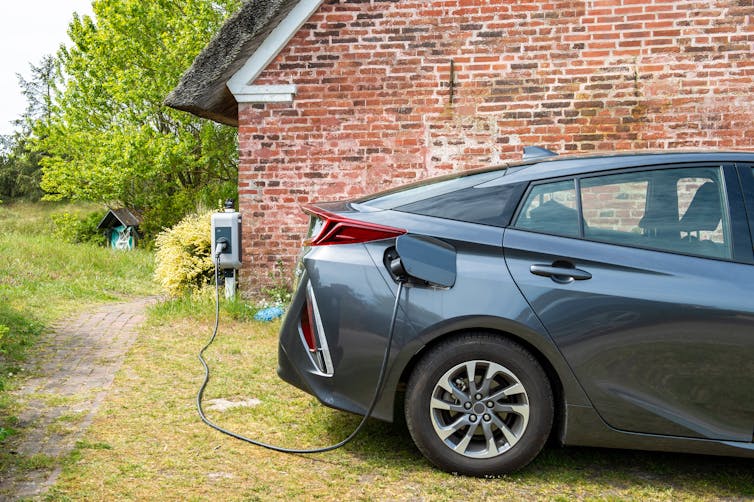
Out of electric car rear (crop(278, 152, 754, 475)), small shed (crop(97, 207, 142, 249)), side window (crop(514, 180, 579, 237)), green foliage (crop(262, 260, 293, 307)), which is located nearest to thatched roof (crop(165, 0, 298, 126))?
green foliage (crop(262, 260, 293, 307))

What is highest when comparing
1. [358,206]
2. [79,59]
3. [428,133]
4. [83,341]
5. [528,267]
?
[79,59]

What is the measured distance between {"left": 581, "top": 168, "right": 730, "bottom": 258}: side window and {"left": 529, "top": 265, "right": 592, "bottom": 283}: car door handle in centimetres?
21

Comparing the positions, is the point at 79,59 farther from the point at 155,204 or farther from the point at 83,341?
the point at 83,341

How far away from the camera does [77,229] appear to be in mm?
34156

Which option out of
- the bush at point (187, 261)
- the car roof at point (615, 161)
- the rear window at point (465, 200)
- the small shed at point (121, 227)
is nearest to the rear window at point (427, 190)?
the rear window at point (465, 200)

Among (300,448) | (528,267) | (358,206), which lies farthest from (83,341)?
(528,267)

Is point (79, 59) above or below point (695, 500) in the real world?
above

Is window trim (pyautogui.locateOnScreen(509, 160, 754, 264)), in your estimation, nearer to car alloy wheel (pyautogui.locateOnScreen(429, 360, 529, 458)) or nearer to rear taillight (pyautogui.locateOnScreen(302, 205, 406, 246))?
rear taillight (pyautogui.locateOnScreen(302, 205, 406, 246))

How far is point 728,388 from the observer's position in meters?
3.63

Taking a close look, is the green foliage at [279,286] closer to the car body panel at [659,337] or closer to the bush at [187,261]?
the bush at [187,261]

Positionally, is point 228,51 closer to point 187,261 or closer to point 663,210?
point 187,261

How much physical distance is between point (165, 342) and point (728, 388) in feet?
17.4

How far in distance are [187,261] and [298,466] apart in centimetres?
616

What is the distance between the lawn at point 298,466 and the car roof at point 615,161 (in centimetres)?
158
